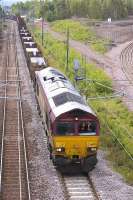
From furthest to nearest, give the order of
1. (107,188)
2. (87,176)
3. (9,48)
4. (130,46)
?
(130,46) → (9,48) → (87,176) → (107,188)

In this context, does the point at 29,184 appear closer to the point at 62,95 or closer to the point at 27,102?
the point at 62,95

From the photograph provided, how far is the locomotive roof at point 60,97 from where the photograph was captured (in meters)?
21.5

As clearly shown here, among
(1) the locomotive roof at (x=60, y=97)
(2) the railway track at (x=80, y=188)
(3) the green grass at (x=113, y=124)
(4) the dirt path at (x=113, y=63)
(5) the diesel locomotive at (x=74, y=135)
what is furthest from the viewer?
(4) the dirt path at (x=113, y=63)

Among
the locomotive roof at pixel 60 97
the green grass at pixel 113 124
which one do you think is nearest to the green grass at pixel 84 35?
the green grass at pixel 113 124

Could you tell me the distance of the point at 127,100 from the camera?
40.1 m

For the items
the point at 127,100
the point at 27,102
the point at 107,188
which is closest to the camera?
the point at 107,188

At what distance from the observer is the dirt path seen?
44.1 metres

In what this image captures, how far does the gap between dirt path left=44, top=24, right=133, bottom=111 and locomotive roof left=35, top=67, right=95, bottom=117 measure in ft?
39.7

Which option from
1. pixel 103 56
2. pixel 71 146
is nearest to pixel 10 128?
pixel 71 146

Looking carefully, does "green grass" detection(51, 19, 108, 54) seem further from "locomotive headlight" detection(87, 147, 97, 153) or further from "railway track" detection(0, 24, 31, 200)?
"locomotive headlight" detection(87, 147, 97, 153)

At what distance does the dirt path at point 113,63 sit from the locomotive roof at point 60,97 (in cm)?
1211

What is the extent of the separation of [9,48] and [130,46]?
2135cm

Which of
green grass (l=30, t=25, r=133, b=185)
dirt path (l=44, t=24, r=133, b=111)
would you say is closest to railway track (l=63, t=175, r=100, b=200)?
green grass (l=30, t=25, r=133, b=185)

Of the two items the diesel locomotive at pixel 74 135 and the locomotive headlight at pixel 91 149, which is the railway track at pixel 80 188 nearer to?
the diesel locomotive at pixel 74 135
